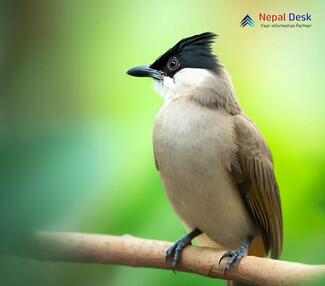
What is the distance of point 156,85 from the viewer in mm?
1685

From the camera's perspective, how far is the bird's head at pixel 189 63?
5.37 ft

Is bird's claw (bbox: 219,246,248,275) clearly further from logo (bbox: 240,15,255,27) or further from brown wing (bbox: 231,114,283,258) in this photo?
logo (bbox: 240,15,255,27)

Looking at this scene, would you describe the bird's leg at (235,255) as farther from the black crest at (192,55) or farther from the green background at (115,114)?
the black crest at (192,55)

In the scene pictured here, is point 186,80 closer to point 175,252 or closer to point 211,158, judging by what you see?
point 211,158

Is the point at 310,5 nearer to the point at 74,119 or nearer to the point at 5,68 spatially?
the point at 74,119

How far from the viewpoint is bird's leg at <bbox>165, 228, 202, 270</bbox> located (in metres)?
1.61

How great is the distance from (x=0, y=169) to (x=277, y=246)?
30.8 inches

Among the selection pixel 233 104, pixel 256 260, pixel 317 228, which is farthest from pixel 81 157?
pixel 317 228

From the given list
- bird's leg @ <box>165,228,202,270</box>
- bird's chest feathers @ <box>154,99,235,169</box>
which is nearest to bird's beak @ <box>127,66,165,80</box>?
bird's chest feathers @ <box>154,99,235,169</box>

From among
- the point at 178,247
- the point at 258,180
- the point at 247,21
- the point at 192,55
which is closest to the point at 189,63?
the point at 192,55

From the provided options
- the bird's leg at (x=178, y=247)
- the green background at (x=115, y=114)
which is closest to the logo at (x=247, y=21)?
the green background at (x=115, y=114)

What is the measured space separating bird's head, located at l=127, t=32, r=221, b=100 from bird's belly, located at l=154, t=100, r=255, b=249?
10 cm

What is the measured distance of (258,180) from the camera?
5.27 feet

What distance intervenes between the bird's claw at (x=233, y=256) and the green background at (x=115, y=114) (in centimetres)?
14
